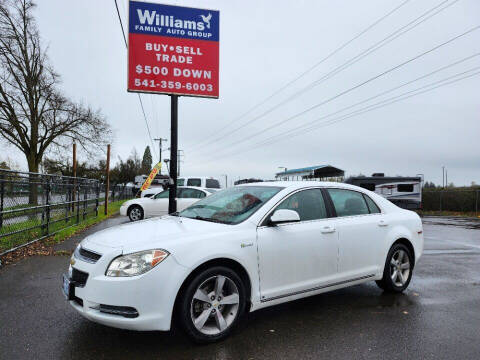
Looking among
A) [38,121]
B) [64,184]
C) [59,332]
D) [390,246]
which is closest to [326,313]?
[390,246]

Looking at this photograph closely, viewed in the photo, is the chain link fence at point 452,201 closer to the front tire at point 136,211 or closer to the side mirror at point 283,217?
the front tire at point 136,211

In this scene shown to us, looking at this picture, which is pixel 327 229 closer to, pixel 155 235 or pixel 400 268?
pixel 400 268

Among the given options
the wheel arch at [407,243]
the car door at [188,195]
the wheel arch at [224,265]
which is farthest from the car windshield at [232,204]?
the car door at [188,195]

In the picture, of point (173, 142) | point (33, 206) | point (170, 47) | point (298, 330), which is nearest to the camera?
point (298, 330)

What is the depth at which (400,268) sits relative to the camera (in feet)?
16.6

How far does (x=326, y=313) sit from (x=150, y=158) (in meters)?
116

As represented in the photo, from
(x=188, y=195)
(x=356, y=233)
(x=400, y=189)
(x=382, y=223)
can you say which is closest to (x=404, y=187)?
(x=400, y=189)

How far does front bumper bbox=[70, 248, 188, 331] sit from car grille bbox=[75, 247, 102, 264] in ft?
0.42

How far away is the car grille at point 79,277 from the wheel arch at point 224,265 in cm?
84

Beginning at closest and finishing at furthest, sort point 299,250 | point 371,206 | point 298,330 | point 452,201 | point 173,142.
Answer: point 298,330 → point 299,250 → point 371,206 → point 173,142 → point 452,201

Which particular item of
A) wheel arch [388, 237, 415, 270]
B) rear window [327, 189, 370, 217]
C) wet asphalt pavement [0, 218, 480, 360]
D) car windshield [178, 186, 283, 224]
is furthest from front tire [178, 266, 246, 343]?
wheel arch [388, 237, 415, 270]

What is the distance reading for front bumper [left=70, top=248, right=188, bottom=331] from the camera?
3014 mm

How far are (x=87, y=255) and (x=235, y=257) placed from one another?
1.40 metres

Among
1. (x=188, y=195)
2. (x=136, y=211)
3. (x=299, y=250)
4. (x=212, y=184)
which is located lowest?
(x=136, y=211)
